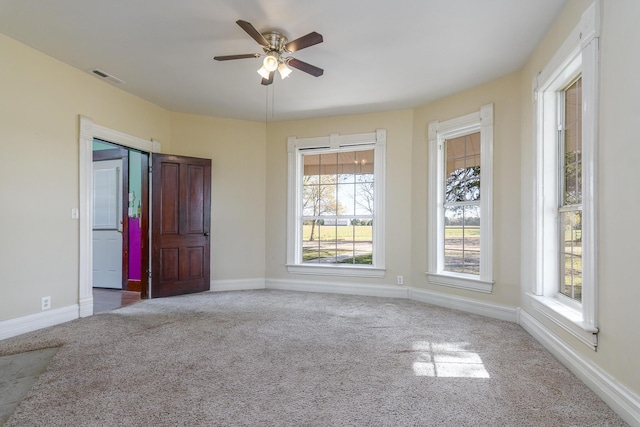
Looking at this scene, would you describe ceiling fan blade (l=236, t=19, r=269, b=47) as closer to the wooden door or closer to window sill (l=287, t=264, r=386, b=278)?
the wooden door

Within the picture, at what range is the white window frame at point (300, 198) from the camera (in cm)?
527

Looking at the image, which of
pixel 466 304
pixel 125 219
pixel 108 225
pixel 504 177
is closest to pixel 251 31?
pixel 504 177

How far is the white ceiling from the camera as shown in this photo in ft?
9.21

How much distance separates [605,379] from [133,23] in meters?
4.23

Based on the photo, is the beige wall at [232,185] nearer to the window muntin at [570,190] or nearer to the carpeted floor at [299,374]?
the carpeted floor at [299,374]

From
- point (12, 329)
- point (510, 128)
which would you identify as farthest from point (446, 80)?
point (12, 329)

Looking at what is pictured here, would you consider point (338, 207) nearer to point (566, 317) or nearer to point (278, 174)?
point (278, 174)

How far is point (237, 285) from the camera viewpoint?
5699 mm

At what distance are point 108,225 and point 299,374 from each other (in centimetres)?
498

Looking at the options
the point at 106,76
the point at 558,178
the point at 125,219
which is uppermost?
the point at 106,76

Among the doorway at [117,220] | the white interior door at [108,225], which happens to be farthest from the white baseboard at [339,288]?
the white interior door at [108,225]

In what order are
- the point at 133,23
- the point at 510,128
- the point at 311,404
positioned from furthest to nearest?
the point at 510,128 → the point at 133,23 → the point at 311,404

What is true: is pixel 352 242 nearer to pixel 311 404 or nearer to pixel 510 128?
pixel 510 128

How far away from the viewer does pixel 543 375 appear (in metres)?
2.51
